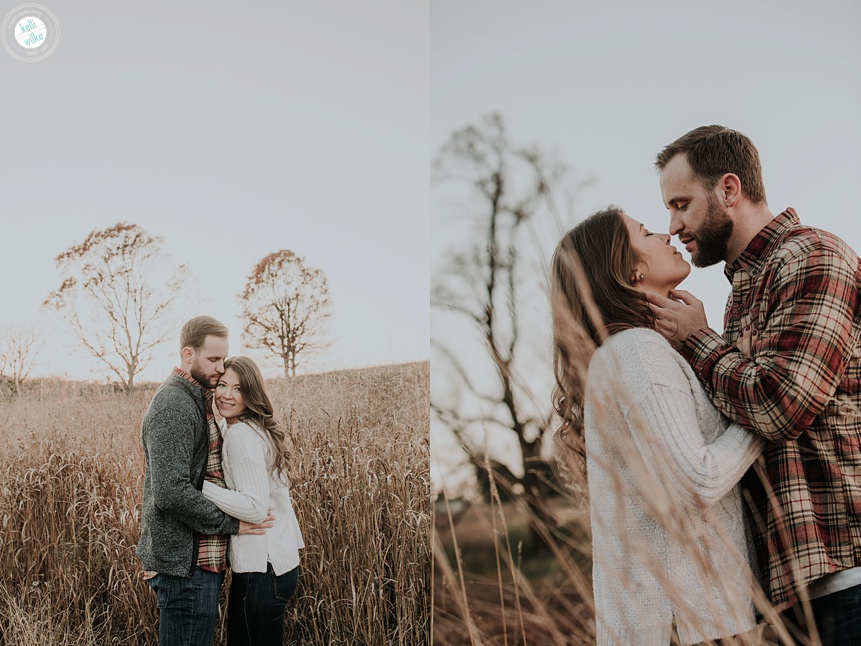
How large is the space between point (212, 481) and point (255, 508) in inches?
7.1

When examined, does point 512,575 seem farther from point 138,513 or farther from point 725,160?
point 725,160

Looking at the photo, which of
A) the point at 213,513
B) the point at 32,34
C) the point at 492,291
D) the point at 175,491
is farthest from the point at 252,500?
the point at 32,34

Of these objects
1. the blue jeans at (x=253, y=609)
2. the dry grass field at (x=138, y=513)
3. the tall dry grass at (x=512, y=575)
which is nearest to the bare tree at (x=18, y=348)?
the dry grass field at (x=138, y=513)

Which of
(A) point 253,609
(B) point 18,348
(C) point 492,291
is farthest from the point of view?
(C) point 492,291

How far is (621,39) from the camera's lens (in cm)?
300

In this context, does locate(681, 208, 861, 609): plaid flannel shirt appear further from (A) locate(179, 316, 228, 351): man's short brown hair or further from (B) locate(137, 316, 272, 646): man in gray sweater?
(A) locate(179, 316, 228, 351): man's short brown hair

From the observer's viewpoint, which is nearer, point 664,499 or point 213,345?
point 664,499

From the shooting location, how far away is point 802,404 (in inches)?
49.7

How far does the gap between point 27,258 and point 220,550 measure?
5.17ft

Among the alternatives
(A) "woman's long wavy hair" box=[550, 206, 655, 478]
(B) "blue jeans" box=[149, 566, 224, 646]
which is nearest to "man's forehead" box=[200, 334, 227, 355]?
(B) "blue jeans" box=[149, 566, 224, 646]

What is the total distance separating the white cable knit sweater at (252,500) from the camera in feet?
7.89

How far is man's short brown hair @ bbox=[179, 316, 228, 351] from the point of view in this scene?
275 cm

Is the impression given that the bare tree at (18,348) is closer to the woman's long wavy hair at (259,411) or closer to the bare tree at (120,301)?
the bare tree at (120,301)

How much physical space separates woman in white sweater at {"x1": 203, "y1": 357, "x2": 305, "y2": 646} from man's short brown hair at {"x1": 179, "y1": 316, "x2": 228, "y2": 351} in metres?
0.20
